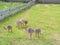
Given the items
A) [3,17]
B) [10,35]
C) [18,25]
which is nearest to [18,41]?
[10,35]

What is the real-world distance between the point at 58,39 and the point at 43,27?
2.14 m

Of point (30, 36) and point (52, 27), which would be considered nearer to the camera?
point (30, 36)

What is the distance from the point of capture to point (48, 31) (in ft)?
32.6

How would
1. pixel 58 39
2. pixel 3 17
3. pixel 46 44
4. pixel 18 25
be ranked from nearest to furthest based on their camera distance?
pixel 46 44
pixel 58 39
pixel 18 25
pixel 3 17

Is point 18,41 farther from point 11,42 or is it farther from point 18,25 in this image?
point 18,25

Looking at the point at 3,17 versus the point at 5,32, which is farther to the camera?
the point at 3,17

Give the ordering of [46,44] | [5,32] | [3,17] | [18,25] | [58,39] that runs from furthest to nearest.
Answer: [3,17], [18,25], [5,32], [58,39], [46,44]

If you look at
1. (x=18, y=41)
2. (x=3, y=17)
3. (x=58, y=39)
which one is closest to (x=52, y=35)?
(x=58, y=39)

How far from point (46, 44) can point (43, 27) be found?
290 cm

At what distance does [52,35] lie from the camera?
9.24 meters

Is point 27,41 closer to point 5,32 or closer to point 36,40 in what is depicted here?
point 36,40

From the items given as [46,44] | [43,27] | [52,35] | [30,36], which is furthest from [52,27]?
[46,44]

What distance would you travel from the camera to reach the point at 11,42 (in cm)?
793

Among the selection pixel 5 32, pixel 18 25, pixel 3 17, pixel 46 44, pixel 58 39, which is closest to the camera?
pixel 46 44
